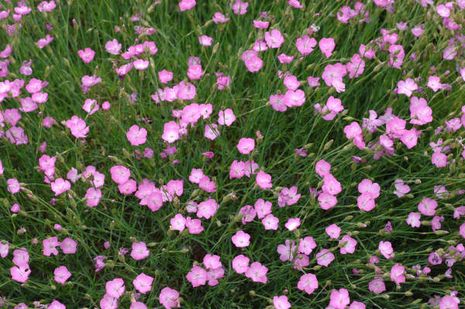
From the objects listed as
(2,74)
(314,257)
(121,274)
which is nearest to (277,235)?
(314,257)

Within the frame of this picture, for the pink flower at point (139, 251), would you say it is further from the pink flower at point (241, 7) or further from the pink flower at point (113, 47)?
the pink flower at point (241, 7)

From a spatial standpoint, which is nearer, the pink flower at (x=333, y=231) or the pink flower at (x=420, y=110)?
the pink flower at (x=333, y=231)

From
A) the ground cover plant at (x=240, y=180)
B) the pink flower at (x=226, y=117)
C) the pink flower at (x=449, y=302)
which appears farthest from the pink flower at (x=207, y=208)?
the pink flower at (x=449, y=302)

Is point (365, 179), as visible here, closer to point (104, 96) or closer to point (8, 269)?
point (104, 96)

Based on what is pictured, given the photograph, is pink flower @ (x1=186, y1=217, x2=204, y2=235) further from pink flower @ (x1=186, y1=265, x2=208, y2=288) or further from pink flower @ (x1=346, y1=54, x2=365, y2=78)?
pink flower @ (x1=346, y1=54, x2=365, y2=78)

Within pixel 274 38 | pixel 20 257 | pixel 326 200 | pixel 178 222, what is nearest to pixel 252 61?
pixel 274 38
